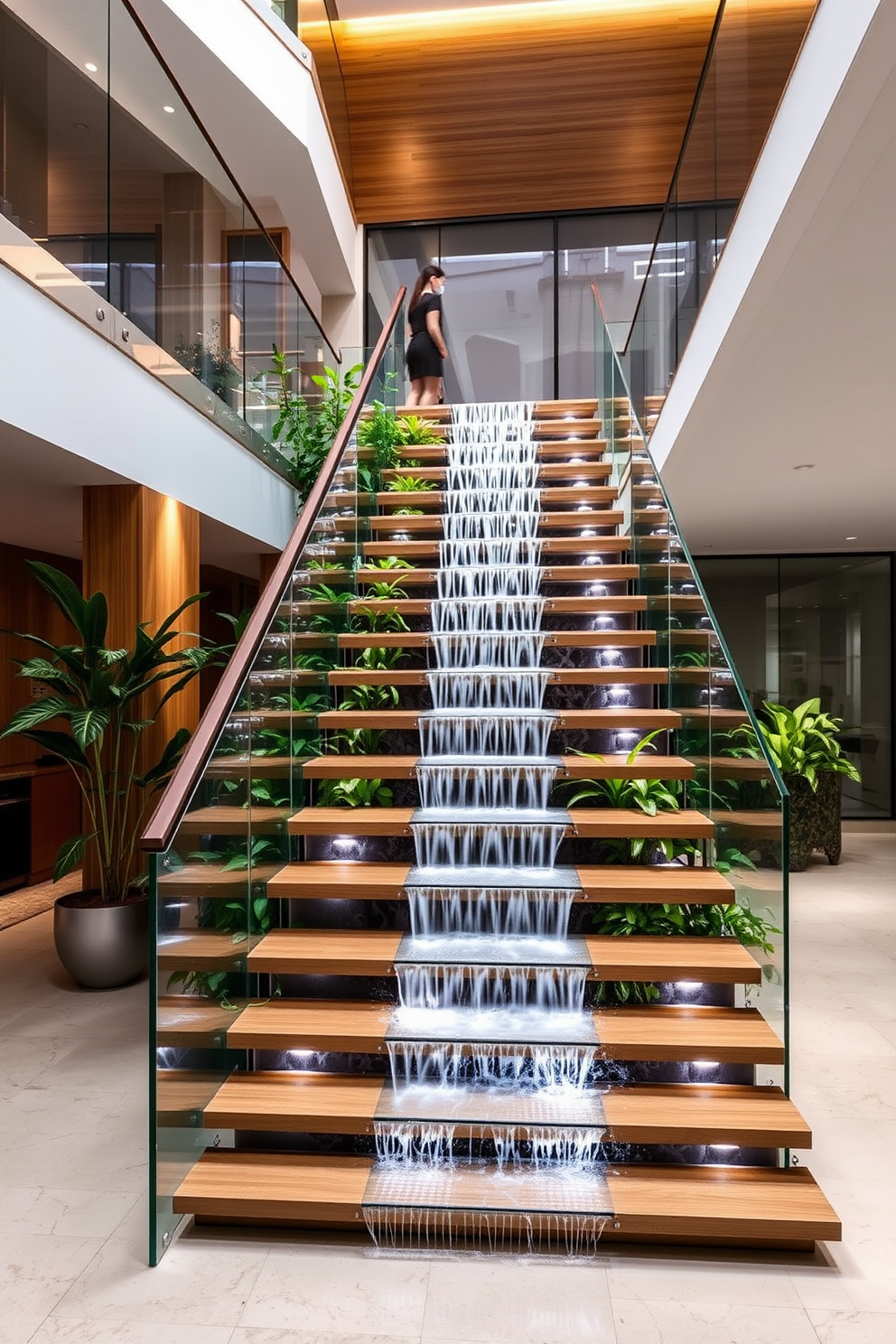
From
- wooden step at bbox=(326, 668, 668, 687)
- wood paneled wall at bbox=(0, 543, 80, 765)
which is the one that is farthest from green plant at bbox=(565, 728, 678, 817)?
wood paneled wall at bbox=(0, 543, 80, 765)

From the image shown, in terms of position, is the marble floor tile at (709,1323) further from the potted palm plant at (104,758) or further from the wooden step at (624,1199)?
the potted palm plant at (104,758)

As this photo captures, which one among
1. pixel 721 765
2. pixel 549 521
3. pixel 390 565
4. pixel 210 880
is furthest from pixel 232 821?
pixel 549 521

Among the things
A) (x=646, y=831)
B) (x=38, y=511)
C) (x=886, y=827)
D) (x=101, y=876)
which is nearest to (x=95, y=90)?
(x=38, y=511)

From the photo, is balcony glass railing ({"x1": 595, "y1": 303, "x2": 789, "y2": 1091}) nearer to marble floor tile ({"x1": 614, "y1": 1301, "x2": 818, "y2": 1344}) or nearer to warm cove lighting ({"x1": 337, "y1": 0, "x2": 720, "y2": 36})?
marble floor tile ({"x1": 614, "y1": 1301, "x2": 818, "y2": 1344})

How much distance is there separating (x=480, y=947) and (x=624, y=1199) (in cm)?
109

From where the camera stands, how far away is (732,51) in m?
4.70

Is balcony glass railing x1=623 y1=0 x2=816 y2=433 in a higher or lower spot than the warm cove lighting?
lower

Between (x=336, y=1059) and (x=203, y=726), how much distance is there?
128 cm

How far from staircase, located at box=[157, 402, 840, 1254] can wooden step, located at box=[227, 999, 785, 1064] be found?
12 millimetres

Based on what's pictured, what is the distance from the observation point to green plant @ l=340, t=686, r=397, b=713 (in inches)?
205

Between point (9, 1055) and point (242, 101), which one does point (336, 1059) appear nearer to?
point (9, 1055)

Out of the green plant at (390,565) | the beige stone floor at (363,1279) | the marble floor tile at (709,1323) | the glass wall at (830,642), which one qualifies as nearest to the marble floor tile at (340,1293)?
the beige stone floor at (363,1279)

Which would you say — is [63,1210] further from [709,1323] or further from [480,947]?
[709,1323]

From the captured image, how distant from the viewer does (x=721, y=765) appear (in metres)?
3.88
